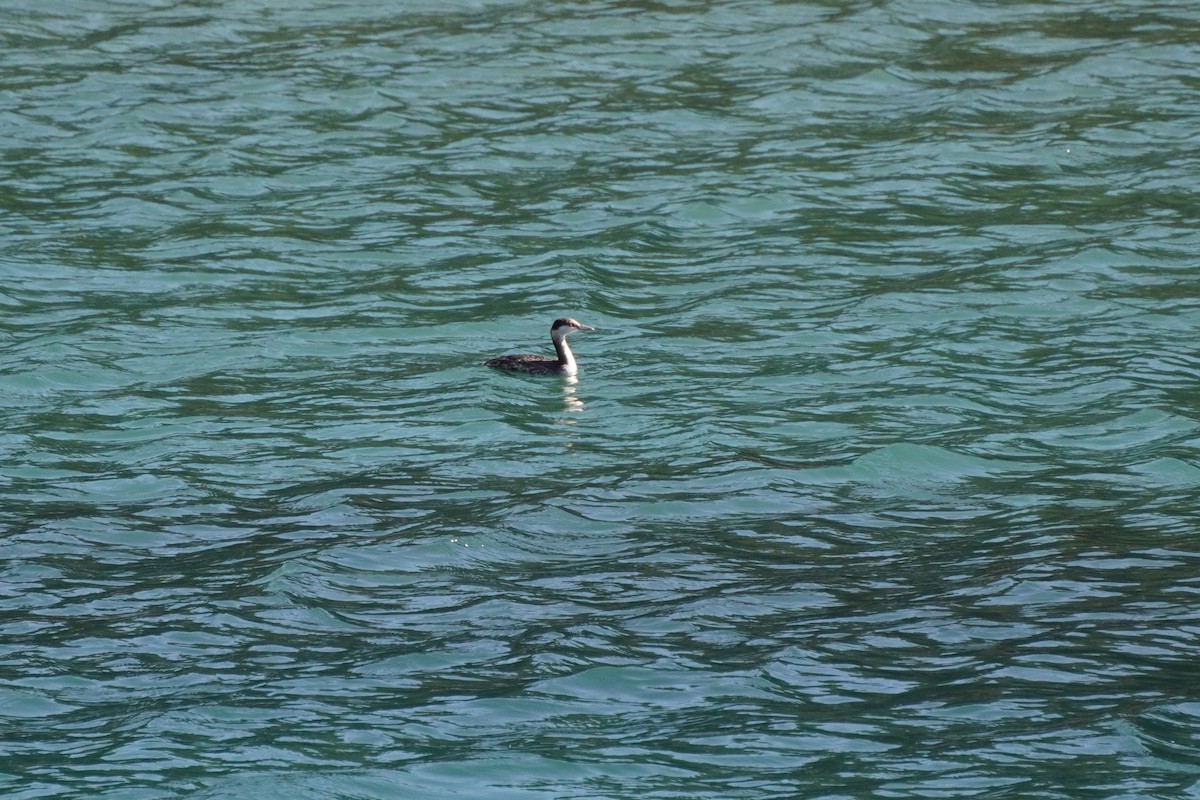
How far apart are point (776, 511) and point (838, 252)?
6.68 meters

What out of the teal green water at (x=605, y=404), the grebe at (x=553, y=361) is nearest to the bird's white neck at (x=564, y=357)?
the grebe at (x=553, y=361)

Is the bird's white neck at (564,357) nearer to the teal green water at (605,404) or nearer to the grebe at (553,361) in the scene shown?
the grebe at (553,361)

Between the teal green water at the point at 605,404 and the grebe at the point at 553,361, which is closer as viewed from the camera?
the teal green water at the point at 605,404

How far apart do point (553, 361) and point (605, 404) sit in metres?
0.79

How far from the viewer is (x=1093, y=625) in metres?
10.1

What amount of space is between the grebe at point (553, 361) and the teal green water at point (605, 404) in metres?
0.18

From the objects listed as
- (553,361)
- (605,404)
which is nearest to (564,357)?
(553,361)

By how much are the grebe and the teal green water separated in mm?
182

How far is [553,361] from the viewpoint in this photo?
1556 cm

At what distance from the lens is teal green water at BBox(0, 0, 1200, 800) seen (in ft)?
29.9

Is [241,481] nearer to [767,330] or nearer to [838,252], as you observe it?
[767,330]

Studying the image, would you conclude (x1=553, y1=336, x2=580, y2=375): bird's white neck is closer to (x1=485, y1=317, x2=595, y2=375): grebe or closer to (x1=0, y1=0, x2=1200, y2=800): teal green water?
(x1=485, y1=317, x2=595, y2=375): grebe

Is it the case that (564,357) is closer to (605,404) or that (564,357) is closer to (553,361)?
(553,361)

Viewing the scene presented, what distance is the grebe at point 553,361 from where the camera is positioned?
610 inches
